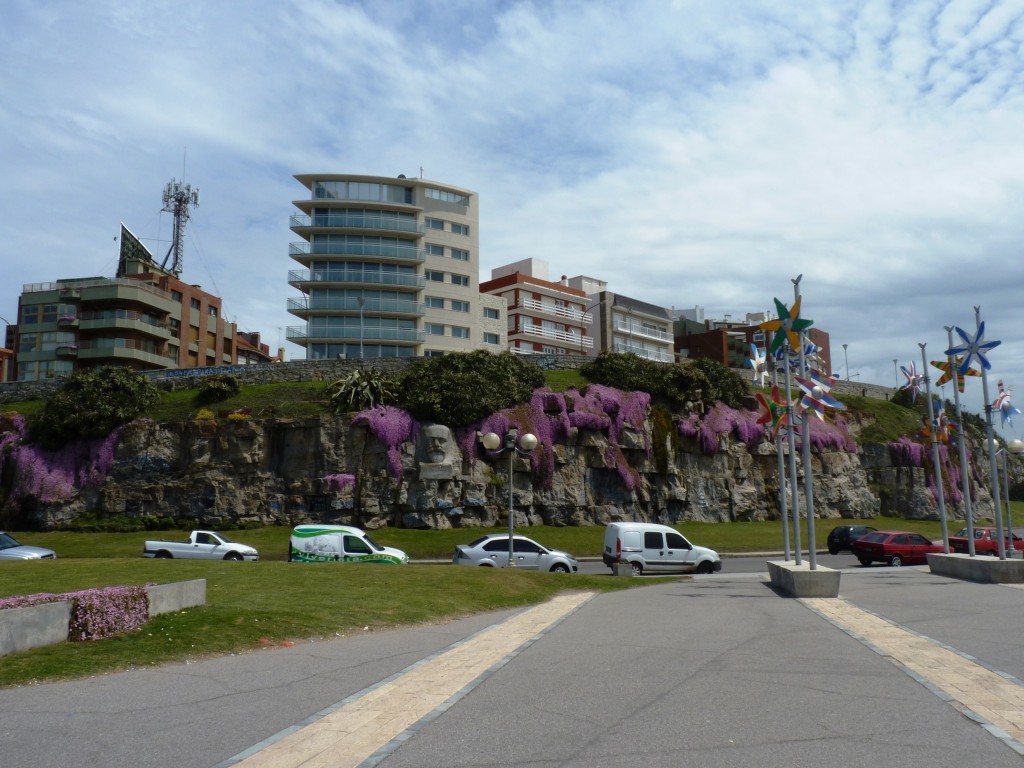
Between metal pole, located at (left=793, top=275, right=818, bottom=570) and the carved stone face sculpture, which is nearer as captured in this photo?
metal pole, located at (left=793, top=275, right=818, bottom=570)

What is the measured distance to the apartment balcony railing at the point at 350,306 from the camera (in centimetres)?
6325

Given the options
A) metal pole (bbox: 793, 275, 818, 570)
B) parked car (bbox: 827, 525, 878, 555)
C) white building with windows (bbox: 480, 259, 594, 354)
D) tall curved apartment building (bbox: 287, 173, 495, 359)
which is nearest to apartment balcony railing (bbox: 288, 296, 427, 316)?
tall curved apartment building (bbox: 287, 173, 495, 359)

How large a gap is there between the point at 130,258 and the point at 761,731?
82.3 m

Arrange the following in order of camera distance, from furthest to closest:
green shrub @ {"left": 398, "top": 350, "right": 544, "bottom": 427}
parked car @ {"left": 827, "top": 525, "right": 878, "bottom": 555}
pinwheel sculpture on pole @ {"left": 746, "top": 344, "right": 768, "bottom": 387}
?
green shrub @ {"left": 398, "top": 350, "right": 544, "bottom": 427}, pinwheel sculpture on pole @ {"left": 746, "top": 344, "right": 768, "bottom": 387}, parked car @ {"left": 827, "top": 525, "right": 878, "bottom": 555}

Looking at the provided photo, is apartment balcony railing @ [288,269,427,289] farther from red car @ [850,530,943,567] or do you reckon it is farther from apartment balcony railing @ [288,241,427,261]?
red car @ [850,530,943,567]

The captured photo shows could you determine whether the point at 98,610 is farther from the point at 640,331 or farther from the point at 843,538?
the point at 640,331

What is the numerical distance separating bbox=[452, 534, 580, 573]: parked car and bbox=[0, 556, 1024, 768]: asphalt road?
12163 mm

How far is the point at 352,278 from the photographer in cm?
6359

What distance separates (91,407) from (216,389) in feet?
20.0

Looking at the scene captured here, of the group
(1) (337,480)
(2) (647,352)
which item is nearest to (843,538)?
(1) (337,480)

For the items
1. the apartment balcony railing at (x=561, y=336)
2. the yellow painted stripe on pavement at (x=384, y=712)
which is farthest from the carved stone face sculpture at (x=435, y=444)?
the apartment balcony railing at (x=561, y=336)

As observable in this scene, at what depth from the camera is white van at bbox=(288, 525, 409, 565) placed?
25125mm

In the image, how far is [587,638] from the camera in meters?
11.7

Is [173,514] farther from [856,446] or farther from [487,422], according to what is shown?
[856,446]
